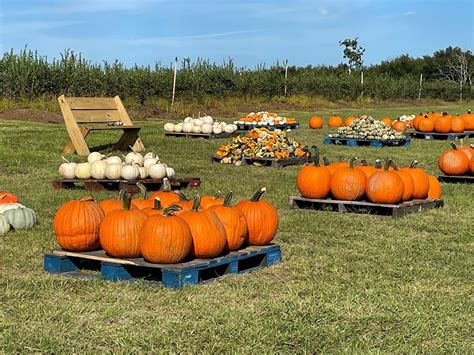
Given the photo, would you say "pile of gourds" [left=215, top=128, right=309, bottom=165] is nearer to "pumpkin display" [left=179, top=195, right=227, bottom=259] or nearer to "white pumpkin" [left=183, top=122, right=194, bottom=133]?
"white pumpkin" [left=183, top=122, right=194, bottom=133]

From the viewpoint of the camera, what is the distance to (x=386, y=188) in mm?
9266

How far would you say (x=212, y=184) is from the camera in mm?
12008

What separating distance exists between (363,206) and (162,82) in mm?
24943

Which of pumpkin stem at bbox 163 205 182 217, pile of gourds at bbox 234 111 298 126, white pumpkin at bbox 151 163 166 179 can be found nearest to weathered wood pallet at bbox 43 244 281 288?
pumpkin stem at bbox 163 205 182 217

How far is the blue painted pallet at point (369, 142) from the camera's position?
1969 cm

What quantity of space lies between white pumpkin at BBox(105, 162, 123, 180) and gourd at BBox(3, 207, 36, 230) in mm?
2957

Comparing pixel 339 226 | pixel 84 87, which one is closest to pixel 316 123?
pixel 84 87

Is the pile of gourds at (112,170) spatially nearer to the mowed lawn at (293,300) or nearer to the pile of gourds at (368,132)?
the mowed lawn at (293,300)

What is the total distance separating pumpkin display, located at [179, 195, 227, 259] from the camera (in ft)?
19.7

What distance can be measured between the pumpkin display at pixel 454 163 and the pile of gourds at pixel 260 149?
3707 millimetres

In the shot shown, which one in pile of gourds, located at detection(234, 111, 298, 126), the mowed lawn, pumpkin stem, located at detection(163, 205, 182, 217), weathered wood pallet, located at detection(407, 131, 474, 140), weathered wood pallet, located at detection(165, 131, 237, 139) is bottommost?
the mowed lawn

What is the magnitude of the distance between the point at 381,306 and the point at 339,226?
328cm

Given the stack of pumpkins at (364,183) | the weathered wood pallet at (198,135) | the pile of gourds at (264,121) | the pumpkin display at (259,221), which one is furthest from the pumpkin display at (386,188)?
the pile of gourds at (264,121)

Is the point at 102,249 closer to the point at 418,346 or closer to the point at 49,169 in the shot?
the point at 418,346
